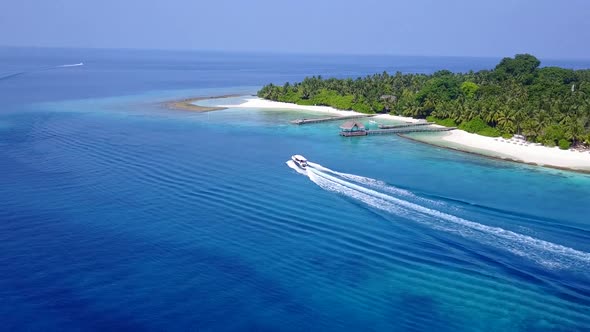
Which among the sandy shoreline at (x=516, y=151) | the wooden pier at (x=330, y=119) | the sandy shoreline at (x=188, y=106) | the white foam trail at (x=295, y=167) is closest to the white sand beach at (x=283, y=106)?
the wooden pier at (x=330, y=119)

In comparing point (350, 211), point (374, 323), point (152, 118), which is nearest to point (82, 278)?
point (374, 323)

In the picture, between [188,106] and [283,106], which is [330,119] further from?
[188,106]

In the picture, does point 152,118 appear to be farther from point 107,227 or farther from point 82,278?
point 82,278

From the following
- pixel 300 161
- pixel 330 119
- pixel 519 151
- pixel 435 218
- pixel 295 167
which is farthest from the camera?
pixel 330 119

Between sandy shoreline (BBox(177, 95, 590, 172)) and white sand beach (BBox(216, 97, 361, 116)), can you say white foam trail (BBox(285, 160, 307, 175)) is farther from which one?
white sand beach (BBox(216, 97, 361, 116))

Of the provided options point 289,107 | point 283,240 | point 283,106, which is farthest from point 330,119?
point 283,240

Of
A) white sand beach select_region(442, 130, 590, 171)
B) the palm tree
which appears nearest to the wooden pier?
white sand beach select_region(442, 130, 590, 171)
